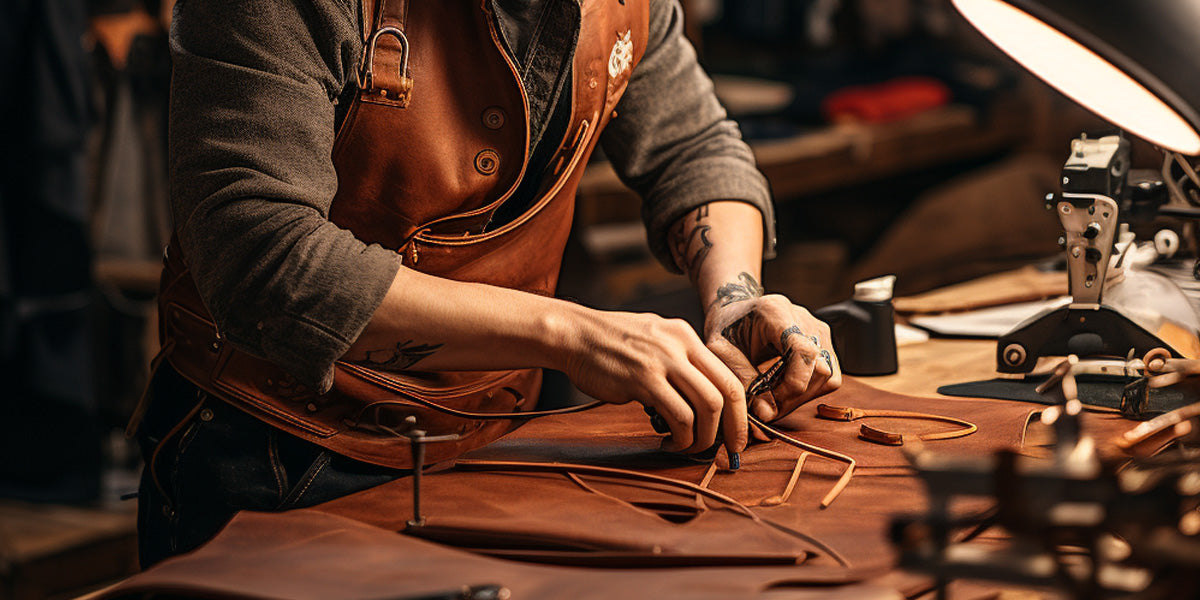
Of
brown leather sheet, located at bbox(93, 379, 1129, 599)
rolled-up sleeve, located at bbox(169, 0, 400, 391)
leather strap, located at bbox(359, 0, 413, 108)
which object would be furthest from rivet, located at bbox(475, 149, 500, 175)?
brown leather sheet, located at bbox(93, 379, 1129, 599)

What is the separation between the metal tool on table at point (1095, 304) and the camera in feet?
5.04

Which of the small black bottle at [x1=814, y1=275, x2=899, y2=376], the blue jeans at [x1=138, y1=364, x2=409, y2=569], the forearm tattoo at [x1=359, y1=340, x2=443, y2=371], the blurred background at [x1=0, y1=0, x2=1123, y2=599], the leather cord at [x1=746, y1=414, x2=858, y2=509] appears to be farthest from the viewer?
the blurred background at [x1=0, y1=0, x2=1123, y2=599]

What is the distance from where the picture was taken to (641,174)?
1.81 m

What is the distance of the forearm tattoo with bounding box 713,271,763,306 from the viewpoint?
1549 mm

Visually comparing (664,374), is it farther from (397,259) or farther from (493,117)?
(493,117)

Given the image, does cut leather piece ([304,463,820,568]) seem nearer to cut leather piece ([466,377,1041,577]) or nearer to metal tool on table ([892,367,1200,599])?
cut leather piece ([466,377,1041,577])

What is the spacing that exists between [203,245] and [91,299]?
2.72 meters

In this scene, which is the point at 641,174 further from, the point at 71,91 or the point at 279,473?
the point at 71,91

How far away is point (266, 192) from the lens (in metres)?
1.17

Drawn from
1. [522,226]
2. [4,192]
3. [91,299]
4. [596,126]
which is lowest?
[91,299]

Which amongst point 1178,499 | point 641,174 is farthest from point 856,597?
point 641,174

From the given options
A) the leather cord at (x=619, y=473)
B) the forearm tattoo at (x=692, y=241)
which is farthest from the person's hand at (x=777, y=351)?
the forearm tattoo at (x=692, y=241)

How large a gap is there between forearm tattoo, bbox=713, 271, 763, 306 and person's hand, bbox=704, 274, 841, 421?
72 mm

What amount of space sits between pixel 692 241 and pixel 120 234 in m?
2.97
